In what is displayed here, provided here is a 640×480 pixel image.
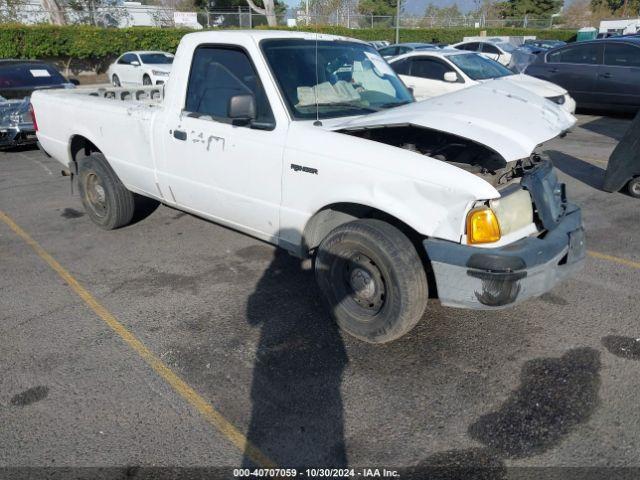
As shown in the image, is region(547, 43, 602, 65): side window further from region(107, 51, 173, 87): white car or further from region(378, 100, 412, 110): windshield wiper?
region(107, 51, 173, 87): white car

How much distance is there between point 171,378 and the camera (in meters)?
3.32

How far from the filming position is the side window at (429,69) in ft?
38.0

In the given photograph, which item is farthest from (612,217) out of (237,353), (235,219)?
(237,353)

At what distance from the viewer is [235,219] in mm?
4363

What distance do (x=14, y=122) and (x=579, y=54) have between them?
12112mm

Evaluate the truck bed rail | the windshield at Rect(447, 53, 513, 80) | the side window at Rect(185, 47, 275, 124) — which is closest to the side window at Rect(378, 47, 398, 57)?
the windshield at Rect(447, 53, 513, 80)

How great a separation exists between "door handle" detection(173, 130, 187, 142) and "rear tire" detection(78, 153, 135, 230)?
136cm

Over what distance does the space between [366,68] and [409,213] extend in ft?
6.46

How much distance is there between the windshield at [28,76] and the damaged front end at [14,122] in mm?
857

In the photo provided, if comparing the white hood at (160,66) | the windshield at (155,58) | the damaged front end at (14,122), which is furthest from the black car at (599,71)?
the windshield at (155,58)

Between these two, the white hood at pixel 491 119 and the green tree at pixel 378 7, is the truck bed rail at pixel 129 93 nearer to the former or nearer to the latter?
the white hood at pixel 491 119

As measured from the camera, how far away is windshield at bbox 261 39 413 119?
3.98 metres

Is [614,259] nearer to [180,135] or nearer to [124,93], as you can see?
[180,135]

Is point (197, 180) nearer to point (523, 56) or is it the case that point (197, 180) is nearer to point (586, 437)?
point (586, 437)
